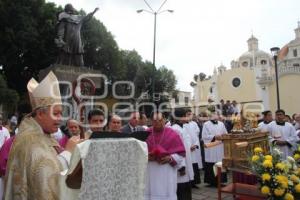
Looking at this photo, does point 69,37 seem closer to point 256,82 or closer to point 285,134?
point 285,134

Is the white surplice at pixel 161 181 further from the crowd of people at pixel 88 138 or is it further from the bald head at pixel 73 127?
the bald head at pixel 73 127

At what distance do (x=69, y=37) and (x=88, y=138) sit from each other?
11.9 meters

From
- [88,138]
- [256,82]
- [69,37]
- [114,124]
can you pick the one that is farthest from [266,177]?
[256,82]

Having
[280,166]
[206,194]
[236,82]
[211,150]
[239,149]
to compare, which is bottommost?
[206,194]

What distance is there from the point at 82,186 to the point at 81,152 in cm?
29

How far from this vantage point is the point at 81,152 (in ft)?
8.03

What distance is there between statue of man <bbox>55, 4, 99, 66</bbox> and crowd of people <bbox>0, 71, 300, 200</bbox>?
6.18 meters

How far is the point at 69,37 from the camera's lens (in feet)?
45.2

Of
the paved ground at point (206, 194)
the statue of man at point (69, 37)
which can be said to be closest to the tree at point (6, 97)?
the statue of man at point (69, 37)

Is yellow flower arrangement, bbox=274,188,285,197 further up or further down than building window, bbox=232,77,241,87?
further down

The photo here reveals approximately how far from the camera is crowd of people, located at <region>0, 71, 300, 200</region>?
2795 mm

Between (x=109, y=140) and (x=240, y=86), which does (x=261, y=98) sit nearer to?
(x=240, y=86)

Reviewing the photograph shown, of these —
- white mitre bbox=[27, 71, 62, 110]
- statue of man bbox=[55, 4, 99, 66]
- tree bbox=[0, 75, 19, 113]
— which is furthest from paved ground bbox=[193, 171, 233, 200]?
tree bbox=[0, 75, 19, 113]

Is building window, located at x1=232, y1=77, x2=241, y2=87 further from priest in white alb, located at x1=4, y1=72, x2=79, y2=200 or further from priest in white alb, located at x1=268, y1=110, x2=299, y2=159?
priest in white alb, located at x1=4, y1=72, x2=79, y2=200
